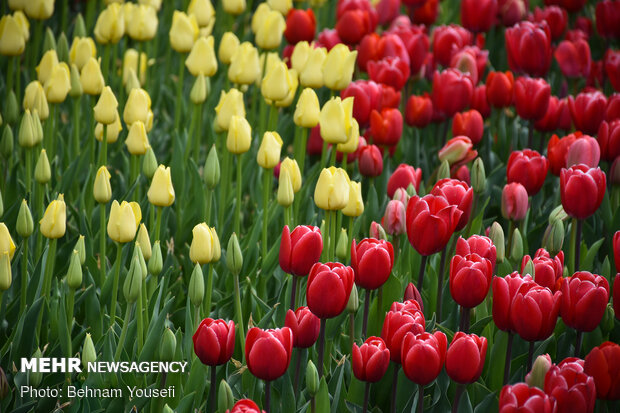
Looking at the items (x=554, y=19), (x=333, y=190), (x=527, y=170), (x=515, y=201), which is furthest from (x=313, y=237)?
(x=554, y=19)

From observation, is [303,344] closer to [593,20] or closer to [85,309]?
[85,309]

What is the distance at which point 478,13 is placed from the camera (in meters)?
4.07

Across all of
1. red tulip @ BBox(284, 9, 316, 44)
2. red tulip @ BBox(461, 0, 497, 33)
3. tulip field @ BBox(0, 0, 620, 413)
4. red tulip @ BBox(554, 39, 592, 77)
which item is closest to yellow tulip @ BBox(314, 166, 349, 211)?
tulip field @ BBox(0, 0, 620, 413)

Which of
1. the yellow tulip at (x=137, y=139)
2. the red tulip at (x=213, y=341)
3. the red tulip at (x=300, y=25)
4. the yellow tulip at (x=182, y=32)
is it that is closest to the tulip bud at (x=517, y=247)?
the red tulip at (x=213, y=341)

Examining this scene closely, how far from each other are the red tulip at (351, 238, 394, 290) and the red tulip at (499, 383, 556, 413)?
53 cm

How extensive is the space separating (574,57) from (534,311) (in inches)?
92.5

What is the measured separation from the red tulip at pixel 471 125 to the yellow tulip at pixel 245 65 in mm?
824

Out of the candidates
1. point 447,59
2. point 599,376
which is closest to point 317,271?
point 599,376

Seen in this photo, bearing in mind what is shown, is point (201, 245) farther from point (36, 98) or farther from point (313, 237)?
point (36, 98)

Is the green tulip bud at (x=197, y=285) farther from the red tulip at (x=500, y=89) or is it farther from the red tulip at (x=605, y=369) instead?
the red tulip at (x=500, y=89)

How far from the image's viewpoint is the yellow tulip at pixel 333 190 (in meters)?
2.30

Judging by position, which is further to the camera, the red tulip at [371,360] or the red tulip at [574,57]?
the red tulip at [574,57]

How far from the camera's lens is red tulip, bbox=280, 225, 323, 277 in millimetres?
2031

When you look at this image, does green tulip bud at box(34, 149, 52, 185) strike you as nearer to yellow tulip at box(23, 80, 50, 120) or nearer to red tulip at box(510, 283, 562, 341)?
yellow tulip at box(23, 80, 50, 120)
